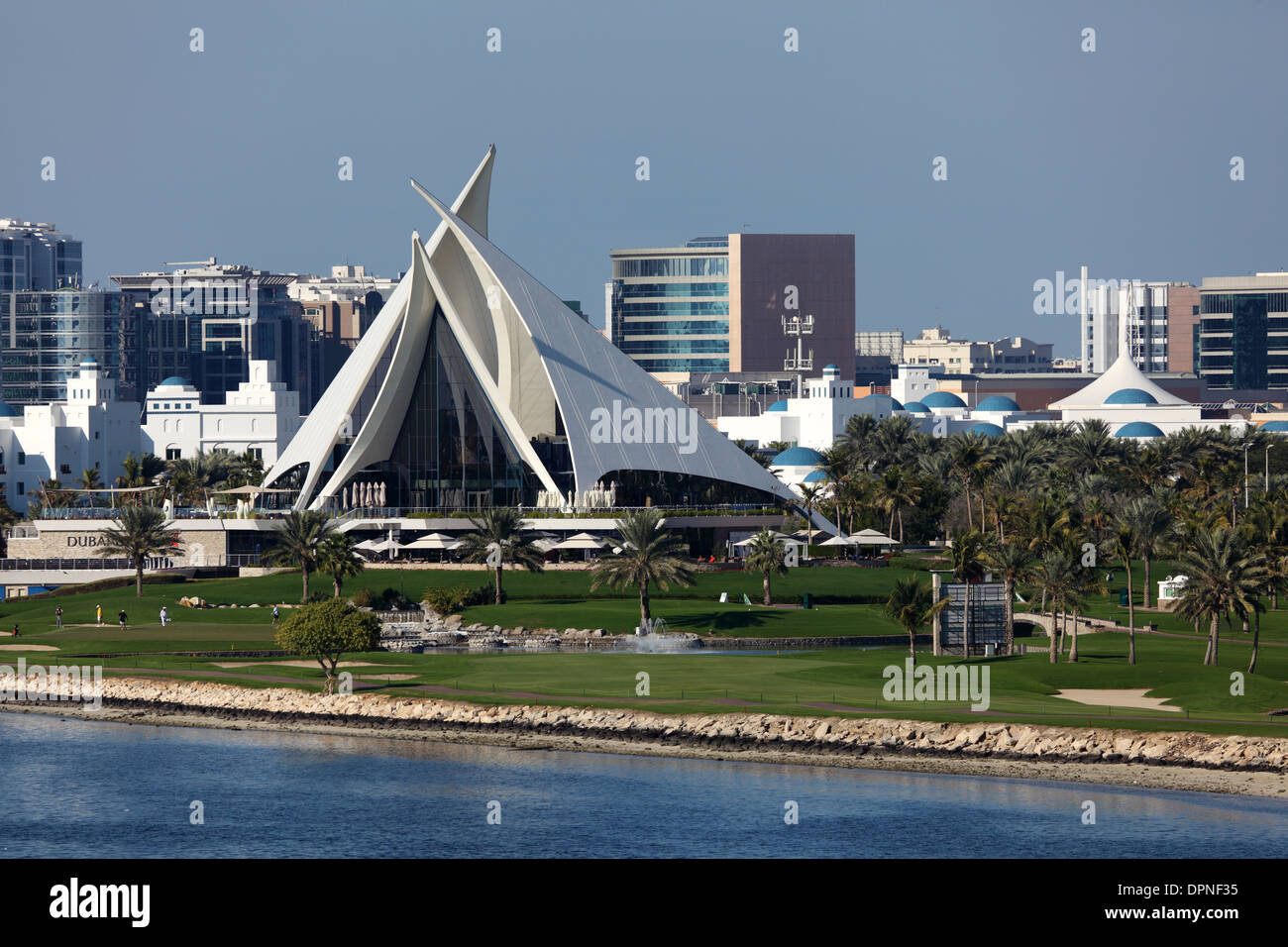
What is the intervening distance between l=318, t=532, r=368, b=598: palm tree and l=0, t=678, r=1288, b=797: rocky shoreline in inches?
720

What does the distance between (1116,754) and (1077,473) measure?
7273cm

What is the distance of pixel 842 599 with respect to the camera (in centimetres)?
9700

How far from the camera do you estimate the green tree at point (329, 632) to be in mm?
73500

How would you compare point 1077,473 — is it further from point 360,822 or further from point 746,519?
point 360,822

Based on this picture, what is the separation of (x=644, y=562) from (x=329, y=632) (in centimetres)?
1993

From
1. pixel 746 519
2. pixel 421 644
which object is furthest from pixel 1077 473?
pixel 421 644

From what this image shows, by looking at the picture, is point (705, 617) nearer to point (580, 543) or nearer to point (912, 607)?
point (912, 607)
